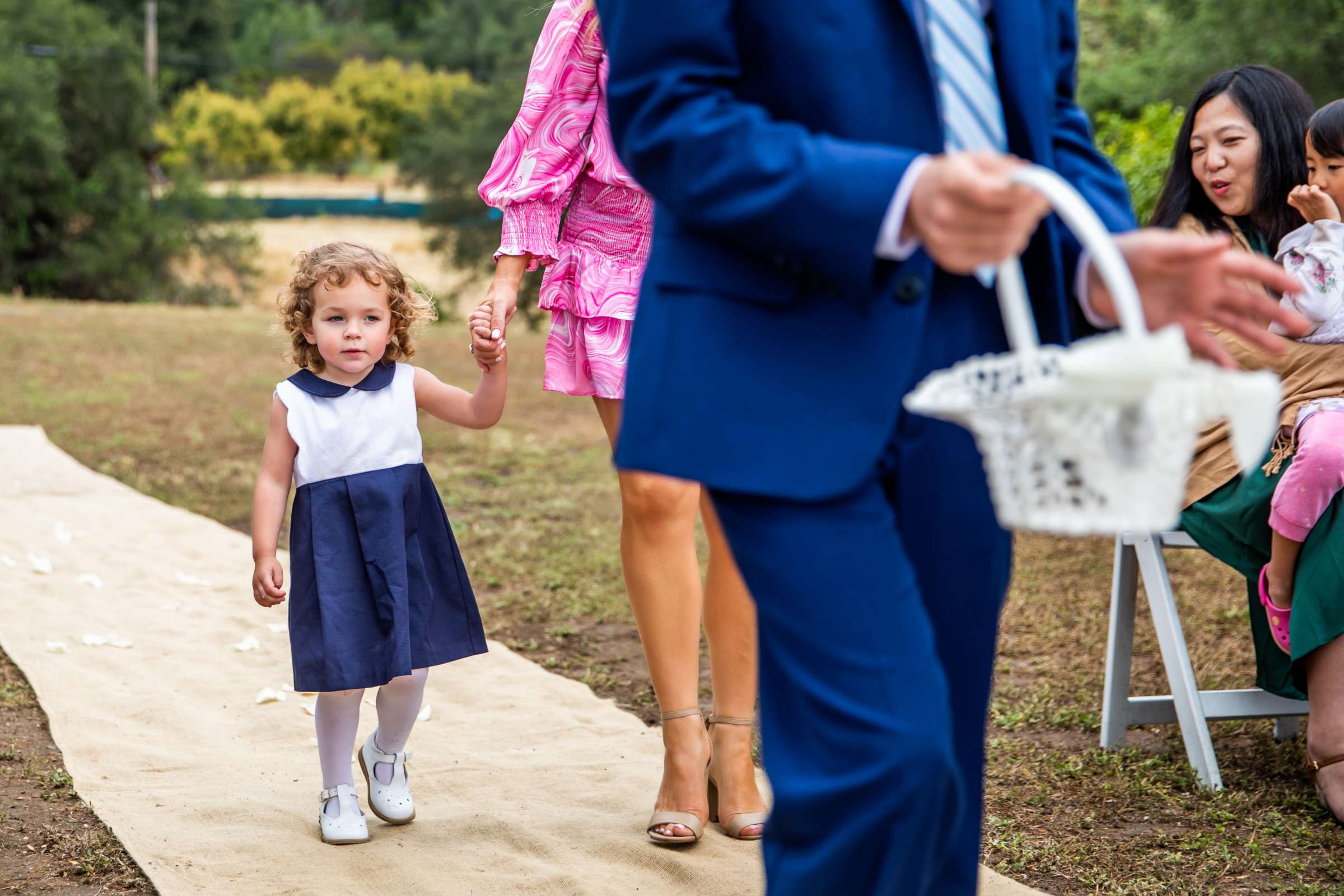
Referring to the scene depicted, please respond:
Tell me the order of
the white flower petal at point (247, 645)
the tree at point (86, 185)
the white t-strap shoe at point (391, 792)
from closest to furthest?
the white t-strap shoe at point (391, 792) → the white flower petal at point (247, 645) → the tree at point (86, 185)

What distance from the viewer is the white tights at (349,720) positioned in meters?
3.08

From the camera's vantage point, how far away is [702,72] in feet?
5.11

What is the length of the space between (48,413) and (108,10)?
3700 cm

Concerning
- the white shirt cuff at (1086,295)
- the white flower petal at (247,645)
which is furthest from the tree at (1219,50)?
the white shirt cuff at (1086,295)

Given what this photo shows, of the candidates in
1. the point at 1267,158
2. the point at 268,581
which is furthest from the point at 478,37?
Result: the point at 268,581

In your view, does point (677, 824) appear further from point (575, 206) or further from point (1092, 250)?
point (1092, 250)

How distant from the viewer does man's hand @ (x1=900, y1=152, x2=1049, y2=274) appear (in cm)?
137

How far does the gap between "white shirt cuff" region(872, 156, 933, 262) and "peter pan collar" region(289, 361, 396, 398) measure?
1.88 m

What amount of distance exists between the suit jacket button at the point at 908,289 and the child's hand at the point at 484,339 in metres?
1.48

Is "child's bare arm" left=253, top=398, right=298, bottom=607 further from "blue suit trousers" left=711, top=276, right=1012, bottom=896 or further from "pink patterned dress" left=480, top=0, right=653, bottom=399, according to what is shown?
"blue suit trousers" left=711, top=276, right=1012, bottom=896

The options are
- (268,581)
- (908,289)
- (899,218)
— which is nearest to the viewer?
(899,218)

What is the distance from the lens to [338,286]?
10.2 feet

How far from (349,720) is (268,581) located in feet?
1.21

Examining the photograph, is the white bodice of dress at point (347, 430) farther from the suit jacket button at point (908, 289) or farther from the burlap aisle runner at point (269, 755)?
the suit jacket button at point (908, 289)
